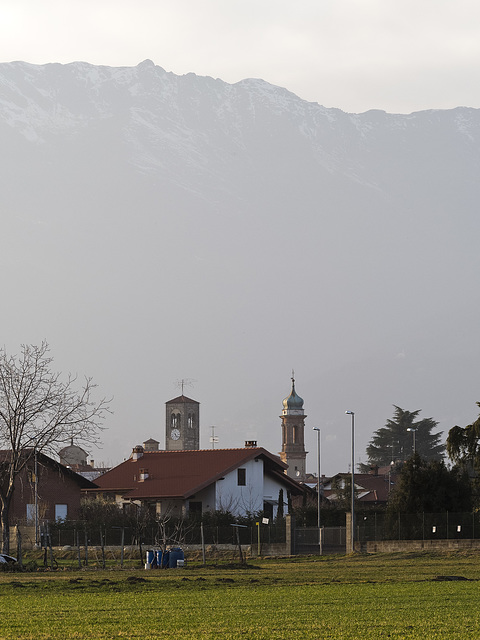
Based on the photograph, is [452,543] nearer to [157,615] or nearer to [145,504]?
[145,504]

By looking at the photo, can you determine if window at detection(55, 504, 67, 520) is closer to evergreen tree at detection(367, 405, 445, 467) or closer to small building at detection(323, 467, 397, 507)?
small building at detection(323, 467, 397, 507)

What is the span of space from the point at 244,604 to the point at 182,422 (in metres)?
137

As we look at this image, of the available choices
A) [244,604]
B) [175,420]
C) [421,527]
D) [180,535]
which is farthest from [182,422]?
[244,604]

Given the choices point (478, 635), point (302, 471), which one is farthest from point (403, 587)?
point (302, 471)

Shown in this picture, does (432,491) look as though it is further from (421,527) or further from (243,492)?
(243,492)

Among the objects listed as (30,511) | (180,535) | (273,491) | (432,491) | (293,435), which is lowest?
(180,535)

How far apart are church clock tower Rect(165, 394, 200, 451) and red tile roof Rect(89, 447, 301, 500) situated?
262 ft

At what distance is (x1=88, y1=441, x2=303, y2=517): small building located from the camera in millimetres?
71375

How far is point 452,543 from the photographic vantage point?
52.3 metres

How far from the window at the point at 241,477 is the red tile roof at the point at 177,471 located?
2.52 ft

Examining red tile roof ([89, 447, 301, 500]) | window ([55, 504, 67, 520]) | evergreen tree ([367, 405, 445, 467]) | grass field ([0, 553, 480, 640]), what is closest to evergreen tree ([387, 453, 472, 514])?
grass field ([0, 553, 480, 640])

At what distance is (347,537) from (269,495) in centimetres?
2128

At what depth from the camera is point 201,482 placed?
71625 mm

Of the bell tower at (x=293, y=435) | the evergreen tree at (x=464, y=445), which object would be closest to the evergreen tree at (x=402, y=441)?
the bell tower at (x=293, y=435)
